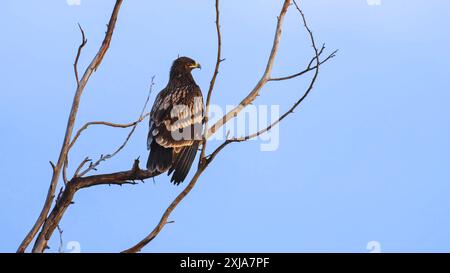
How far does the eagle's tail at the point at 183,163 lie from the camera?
828 centimetres

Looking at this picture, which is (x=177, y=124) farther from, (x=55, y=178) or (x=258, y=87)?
(x=55, y=178)

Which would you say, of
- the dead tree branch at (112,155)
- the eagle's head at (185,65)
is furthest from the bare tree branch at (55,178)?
the eagle's head at (185,65)

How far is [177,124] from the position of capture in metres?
8.87

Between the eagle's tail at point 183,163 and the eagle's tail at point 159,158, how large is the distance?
0.26 ft

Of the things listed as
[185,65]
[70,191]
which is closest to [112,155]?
[70,191]

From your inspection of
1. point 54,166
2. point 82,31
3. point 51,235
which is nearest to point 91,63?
point 82,31

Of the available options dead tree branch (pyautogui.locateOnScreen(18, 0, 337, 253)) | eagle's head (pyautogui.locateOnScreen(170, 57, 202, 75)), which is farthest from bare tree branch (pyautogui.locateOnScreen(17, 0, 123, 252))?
eagle's head (pyautogui.locateOnScreen(170, 57, 202, 75))

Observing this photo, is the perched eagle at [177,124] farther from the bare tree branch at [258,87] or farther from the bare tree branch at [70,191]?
the bare tree branch at [258,87]

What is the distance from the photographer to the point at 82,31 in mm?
7445

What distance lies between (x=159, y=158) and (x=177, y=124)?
2.17 feet

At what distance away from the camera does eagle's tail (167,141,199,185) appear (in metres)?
8.28

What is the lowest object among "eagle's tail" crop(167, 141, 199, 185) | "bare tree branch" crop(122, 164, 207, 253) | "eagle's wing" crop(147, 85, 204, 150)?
"bare tree branch" crop(122, 164, 207, 253)

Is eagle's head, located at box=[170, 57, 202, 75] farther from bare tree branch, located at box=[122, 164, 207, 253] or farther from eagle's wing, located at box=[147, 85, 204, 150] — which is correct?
bare tree branch, located at box=[122, 164, 207, 253]
